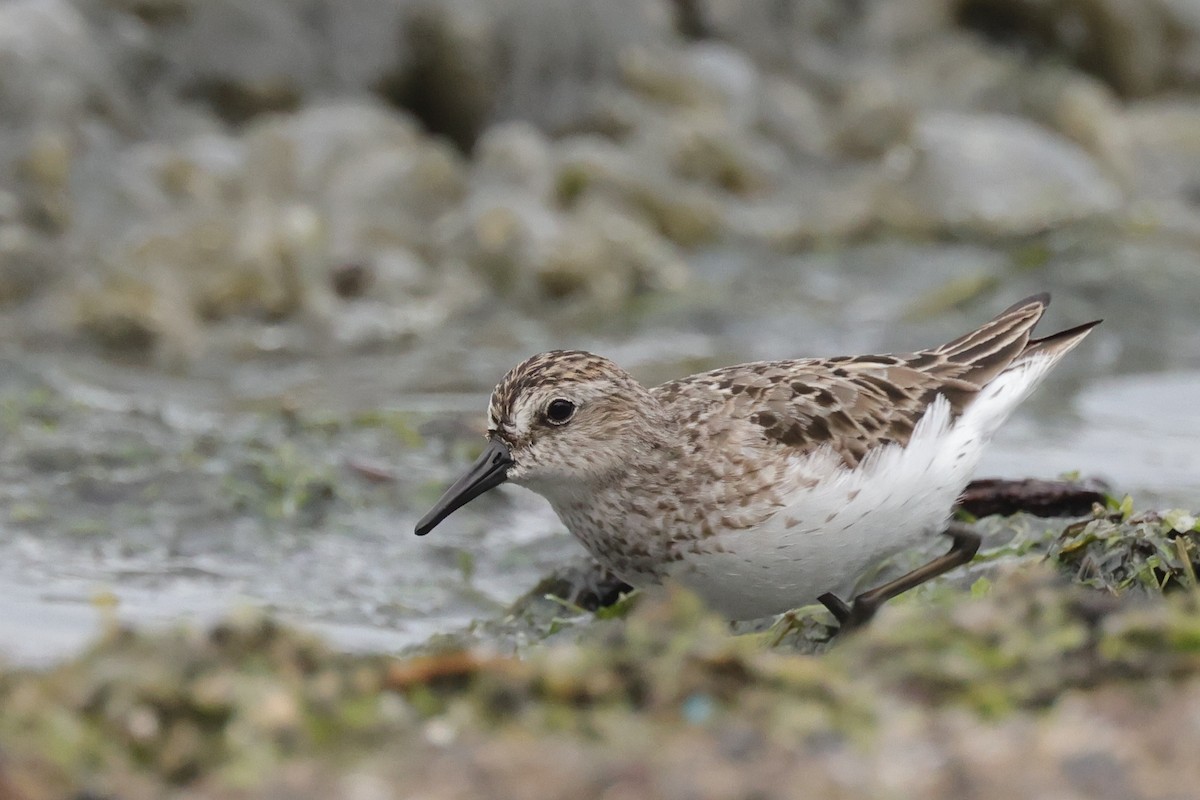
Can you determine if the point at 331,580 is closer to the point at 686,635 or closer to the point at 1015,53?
the point at 686,635

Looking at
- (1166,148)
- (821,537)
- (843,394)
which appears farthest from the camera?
(1166,148)

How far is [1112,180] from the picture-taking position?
1452 cm

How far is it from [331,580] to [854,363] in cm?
206

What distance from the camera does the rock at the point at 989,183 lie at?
12.6 metres

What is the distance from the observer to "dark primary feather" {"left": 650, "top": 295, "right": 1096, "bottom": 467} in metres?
4.74

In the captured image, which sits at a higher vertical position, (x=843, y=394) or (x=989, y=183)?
(x=989, y=183)

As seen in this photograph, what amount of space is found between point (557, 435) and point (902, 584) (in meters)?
1.14

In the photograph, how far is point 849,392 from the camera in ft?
16.4

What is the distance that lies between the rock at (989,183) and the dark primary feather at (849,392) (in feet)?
22.8

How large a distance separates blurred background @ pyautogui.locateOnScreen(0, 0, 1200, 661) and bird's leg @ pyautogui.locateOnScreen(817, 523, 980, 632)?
150cm

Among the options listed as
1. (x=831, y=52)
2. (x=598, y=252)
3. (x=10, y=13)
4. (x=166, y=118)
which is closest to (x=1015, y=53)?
(x=831, y=52)

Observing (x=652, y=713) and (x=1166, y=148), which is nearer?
(x=652, y=713)

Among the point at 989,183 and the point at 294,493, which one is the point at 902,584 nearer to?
the point at 294,493

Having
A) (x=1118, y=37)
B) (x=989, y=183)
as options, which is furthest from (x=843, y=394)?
(x=1118, y=37)
